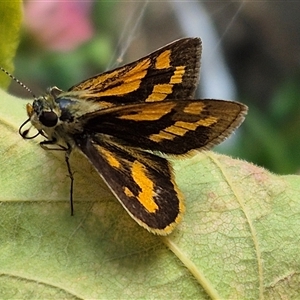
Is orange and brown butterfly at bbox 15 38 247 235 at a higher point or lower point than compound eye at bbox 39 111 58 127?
lower

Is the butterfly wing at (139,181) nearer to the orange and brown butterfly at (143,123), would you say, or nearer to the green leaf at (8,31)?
the orange and brown butterfly at (143,123)

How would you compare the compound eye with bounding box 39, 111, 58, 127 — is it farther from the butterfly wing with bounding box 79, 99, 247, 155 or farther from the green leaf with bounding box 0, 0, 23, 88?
the green leaf with bounding box 0, 0, 23, 88

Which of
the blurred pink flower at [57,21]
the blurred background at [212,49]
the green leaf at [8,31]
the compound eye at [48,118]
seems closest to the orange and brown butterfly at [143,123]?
the compound eye at [48,118]

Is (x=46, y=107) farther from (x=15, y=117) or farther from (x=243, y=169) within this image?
(x=243, y=169)

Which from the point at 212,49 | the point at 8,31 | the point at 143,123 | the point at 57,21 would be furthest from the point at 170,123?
the point at 212,49

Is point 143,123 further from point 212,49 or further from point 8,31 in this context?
point 212,49

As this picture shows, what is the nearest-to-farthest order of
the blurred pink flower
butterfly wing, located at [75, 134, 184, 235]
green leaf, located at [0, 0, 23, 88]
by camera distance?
butterfly wing, located at [75, 134, 184, 235] < green leaf, located at [0, 0, 23, 88] < the blurred pink flower

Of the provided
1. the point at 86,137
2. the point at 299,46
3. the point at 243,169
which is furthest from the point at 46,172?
the point at 299,46

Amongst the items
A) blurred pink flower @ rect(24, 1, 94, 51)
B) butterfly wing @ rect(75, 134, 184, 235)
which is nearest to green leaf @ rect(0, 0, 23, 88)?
butterfly wing @ rect(75, 134, 184, 235)

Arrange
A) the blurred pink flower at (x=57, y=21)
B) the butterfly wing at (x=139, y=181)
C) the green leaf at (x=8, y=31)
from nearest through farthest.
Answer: the butterfly wing at (x=139, y=181), the green leaf at (x=8, y=31), the blurred pink flower at (x=57, y=21)
